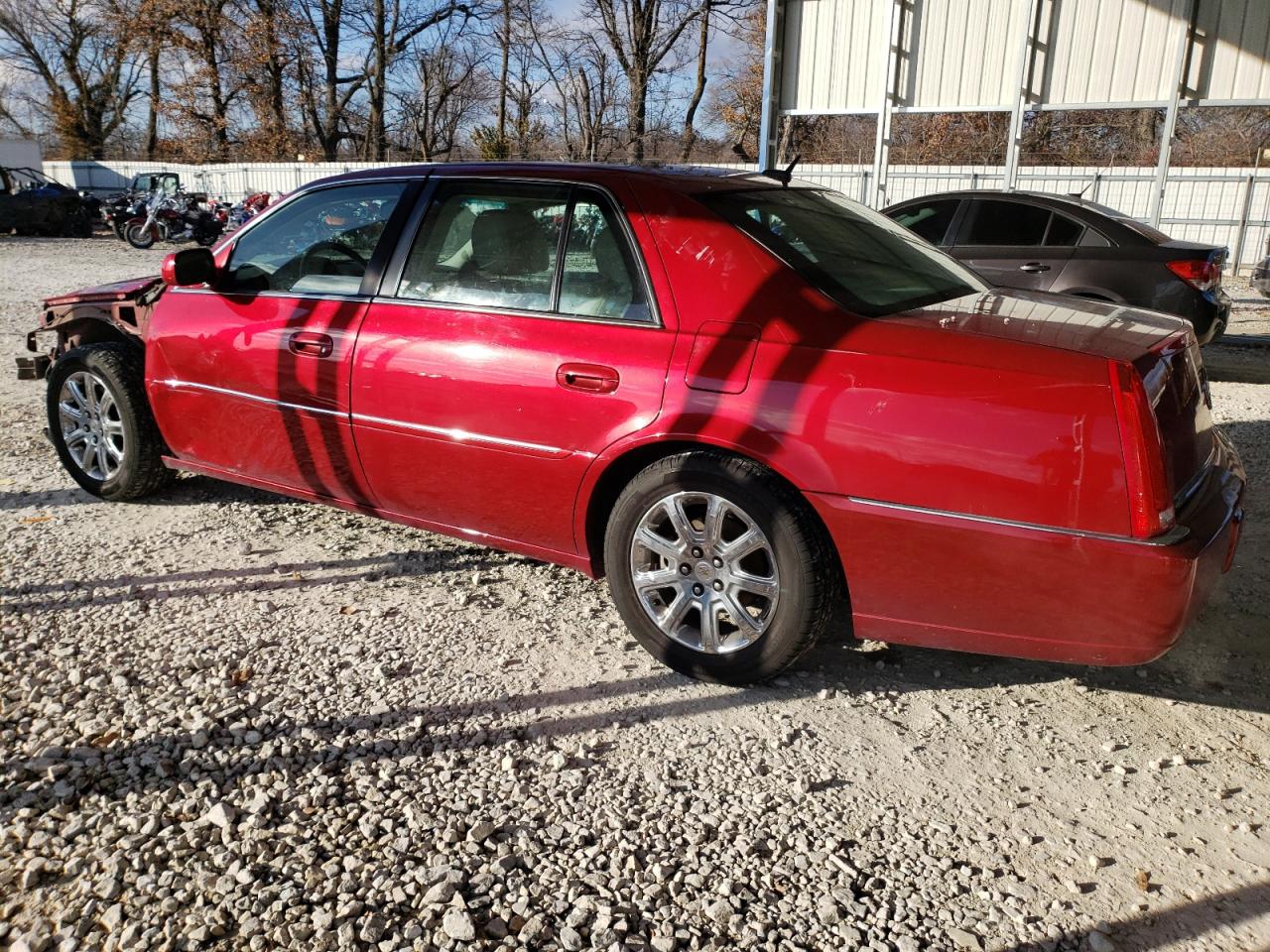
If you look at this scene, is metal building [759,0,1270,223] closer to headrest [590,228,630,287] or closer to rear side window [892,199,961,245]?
rear side window [892,199,961,245]

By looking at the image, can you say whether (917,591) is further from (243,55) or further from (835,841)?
(243,55)

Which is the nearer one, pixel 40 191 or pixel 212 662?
pixel 212 662

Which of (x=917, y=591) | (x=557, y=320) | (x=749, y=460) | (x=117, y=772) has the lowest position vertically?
(x=117, y=772)

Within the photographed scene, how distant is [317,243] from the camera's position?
4.14 meters

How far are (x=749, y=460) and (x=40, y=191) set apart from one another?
28614 millimetres

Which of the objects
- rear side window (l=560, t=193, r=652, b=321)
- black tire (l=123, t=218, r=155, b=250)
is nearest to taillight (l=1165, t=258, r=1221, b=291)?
rear side window (l=560, t=193, r=652, b=321)

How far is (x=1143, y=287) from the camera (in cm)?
814

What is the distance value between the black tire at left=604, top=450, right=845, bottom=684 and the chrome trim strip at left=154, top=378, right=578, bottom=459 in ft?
0.89

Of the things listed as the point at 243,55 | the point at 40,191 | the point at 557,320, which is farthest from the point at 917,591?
the point at 243,55

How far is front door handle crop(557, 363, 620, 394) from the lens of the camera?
3197 millimetres

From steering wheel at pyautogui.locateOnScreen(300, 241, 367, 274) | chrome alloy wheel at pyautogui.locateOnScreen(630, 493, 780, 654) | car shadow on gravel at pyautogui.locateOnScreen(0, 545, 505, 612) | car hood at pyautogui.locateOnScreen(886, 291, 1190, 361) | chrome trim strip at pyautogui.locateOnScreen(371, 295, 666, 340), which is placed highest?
steering wheel at pyautogui.locateOnScreen(300, 241, 367, 274)

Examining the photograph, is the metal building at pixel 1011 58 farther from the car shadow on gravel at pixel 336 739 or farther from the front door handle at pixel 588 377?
the car shadow on gravel at pixel 336 739

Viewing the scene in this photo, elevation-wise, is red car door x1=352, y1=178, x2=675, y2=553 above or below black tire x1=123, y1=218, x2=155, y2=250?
below

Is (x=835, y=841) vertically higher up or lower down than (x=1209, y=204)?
lower down
